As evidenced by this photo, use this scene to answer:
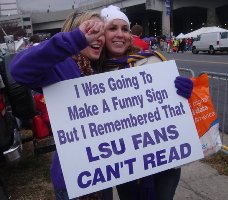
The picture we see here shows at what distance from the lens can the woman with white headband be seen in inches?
95.9

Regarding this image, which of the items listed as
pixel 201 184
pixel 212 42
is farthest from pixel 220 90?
pixel 212 42

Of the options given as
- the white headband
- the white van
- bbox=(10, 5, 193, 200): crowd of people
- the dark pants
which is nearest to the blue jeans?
bbox=(10, 5, 193, 200): crowd of people

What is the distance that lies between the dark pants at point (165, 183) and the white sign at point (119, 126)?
0.19 m

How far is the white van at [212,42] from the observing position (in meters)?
29.5

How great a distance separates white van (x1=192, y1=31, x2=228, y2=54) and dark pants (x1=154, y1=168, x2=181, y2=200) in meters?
28.4

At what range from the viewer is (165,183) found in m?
2.51

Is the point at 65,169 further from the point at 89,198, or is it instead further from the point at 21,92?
the point at 21,92

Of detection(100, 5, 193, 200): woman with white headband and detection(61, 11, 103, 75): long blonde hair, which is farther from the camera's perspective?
detection(100, 5, 193, 200): woman with white headband

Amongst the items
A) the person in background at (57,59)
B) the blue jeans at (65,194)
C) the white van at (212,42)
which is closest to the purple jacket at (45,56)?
the person in background at (57,59)

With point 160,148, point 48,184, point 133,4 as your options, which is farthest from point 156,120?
point 133,4

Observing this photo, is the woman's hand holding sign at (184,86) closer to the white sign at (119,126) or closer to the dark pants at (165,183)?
the white sign at (119,126)

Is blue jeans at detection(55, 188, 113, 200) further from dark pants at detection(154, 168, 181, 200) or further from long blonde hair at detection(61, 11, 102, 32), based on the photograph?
long blonde hair at detection(61, 11, 102, 32)

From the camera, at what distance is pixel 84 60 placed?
2225 millimetres

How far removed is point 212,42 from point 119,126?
29.8 metres
